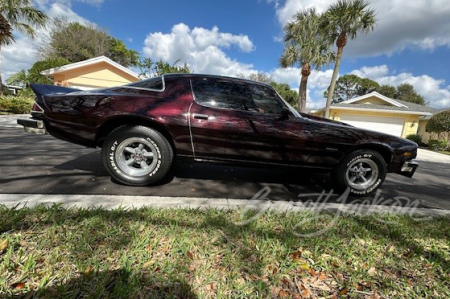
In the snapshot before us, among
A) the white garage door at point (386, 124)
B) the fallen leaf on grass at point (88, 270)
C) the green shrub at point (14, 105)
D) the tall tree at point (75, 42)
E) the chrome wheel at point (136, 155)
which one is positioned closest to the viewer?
the fallen leaf on grass at point (88, 270)

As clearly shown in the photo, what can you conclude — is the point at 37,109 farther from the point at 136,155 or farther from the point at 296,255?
the point at 296,255

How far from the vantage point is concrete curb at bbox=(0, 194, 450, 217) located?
2043 millimetres

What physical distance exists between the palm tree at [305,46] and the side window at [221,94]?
1492 cm

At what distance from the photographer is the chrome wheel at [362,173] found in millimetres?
3084

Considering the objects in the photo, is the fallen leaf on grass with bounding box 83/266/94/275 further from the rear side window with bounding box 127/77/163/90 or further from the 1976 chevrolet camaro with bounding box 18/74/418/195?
the rear side window with bounding box 127/77/163/90

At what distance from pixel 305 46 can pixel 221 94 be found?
1547cm

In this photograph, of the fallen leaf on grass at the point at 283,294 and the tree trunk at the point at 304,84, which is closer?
the fallen leaf on grass at the point at 283,294

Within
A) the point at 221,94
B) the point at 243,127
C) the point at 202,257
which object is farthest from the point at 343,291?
the point at 221,94

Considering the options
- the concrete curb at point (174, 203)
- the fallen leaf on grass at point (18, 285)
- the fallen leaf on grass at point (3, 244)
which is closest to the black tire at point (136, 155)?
the concrete curb at point (174, 203)

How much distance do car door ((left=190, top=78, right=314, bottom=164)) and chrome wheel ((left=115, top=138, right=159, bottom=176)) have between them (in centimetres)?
55

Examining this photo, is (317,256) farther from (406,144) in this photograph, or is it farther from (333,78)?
(333,78)

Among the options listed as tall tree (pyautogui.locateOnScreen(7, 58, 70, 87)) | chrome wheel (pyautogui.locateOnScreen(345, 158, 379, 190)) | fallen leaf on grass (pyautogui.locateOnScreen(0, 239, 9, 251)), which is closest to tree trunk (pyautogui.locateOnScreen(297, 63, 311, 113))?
chrome wheel (pyautogui.locateOnScreen(345, 158, 379, 190))

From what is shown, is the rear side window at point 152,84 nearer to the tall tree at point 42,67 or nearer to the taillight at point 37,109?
the taillight at point 37,109

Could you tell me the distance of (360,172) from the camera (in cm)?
313
